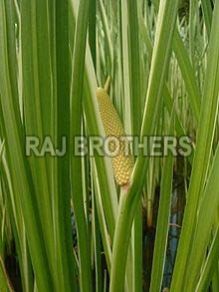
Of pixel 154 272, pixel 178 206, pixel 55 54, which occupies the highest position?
pixel 55 54

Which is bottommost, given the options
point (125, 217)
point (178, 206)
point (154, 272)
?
point (178, 206)

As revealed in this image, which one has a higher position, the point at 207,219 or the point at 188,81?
the point at 188,81

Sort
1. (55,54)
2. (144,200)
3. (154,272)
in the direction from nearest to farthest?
(55,54) < (154,272) < (144,200)

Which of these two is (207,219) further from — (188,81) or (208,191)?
(188,81)

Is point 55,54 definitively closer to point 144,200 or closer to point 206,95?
point 206,95

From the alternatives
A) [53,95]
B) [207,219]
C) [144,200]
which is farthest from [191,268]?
[144,200]

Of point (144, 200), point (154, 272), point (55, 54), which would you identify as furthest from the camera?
point (144, 200)

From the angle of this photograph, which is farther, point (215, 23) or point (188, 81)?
point (188, 81)

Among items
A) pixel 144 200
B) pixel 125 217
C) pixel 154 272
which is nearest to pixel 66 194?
pixel 125 217

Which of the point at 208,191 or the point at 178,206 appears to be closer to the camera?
the point at 208,191

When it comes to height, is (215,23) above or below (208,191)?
above
